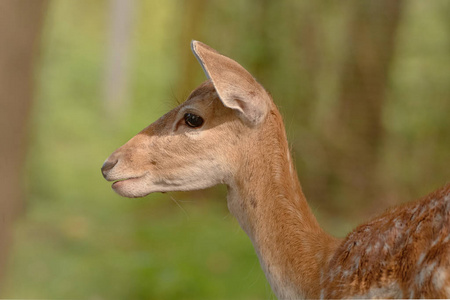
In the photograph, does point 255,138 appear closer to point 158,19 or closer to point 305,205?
point 305,205

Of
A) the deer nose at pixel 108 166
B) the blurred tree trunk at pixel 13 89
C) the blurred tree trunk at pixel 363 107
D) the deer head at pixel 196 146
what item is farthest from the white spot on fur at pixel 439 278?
the blurred tree trunk at pixel 363 107

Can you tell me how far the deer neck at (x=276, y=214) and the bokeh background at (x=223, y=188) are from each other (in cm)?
265

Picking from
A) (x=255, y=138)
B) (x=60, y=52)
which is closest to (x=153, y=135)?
(x=255, y=138)

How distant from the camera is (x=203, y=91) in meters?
3.71

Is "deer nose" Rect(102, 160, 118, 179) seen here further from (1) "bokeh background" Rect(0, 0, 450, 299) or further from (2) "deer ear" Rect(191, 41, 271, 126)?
(1) "bokeh background" Rect(0, 0, 450, 299)

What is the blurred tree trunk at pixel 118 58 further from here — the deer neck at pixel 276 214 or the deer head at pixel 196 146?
the deer neck at pixel 276 214

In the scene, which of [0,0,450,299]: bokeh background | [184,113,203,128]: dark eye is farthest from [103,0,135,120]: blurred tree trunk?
[184,113,203,128]: dark eye

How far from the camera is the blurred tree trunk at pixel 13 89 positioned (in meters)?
5.11

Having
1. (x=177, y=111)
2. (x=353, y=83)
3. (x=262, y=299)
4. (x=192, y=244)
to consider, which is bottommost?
(x=262, y=299)

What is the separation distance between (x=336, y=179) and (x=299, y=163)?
0.56 metres

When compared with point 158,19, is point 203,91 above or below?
below

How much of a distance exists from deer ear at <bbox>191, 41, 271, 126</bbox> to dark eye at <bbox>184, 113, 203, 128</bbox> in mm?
243

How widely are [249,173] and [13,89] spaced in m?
2.62

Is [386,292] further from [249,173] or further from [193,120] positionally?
[193,120]
